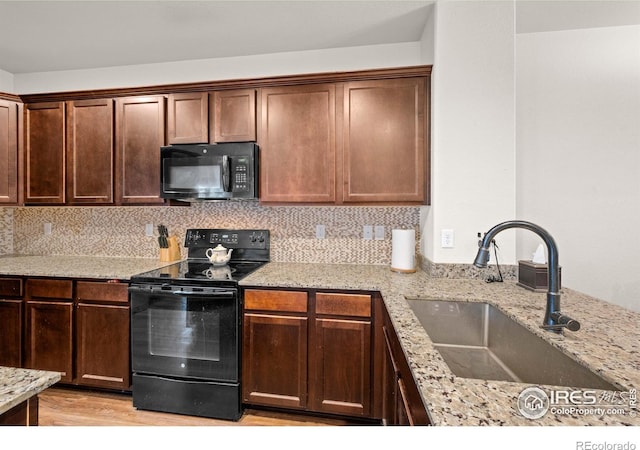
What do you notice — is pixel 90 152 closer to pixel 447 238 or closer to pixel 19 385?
pixel 19 385

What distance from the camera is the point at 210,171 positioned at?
2.24 meters

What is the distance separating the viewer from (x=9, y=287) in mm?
2188

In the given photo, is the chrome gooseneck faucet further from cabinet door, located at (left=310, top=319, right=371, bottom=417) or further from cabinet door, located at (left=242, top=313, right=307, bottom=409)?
cabinet door, located at (left=242, top=313, right=307, bottom=409)

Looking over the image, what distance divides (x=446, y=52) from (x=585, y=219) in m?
1.53

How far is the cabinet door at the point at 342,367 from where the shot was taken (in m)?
1.81

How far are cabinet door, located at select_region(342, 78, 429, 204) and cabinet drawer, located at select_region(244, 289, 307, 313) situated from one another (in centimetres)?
77

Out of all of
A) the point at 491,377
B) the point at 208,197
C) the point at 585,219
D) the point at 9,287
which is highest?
the point at 208,197

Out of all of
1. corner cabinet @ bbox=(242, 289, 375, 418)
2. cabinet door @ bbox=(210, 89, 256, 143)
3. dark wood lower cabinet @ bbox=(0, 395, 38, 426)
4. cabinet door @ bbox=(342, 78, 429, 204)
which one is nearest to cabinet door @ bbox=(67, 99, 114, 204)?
cabinet door @ bbox=(210, 89, 256, 143)

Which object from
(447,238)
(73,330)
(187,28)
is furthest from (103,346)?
(447,238)

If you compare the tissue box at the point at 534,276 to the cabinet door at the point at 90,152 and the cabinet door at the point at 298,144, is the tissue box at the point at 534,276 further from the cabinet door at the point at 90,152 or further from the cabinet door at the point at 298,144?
the cabinet door at the point at 90,152

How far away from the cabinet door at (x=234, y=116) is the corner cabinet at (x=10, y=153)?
1.71m

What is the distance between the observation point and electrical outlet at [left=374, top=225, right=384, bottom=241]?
244 centimetres
